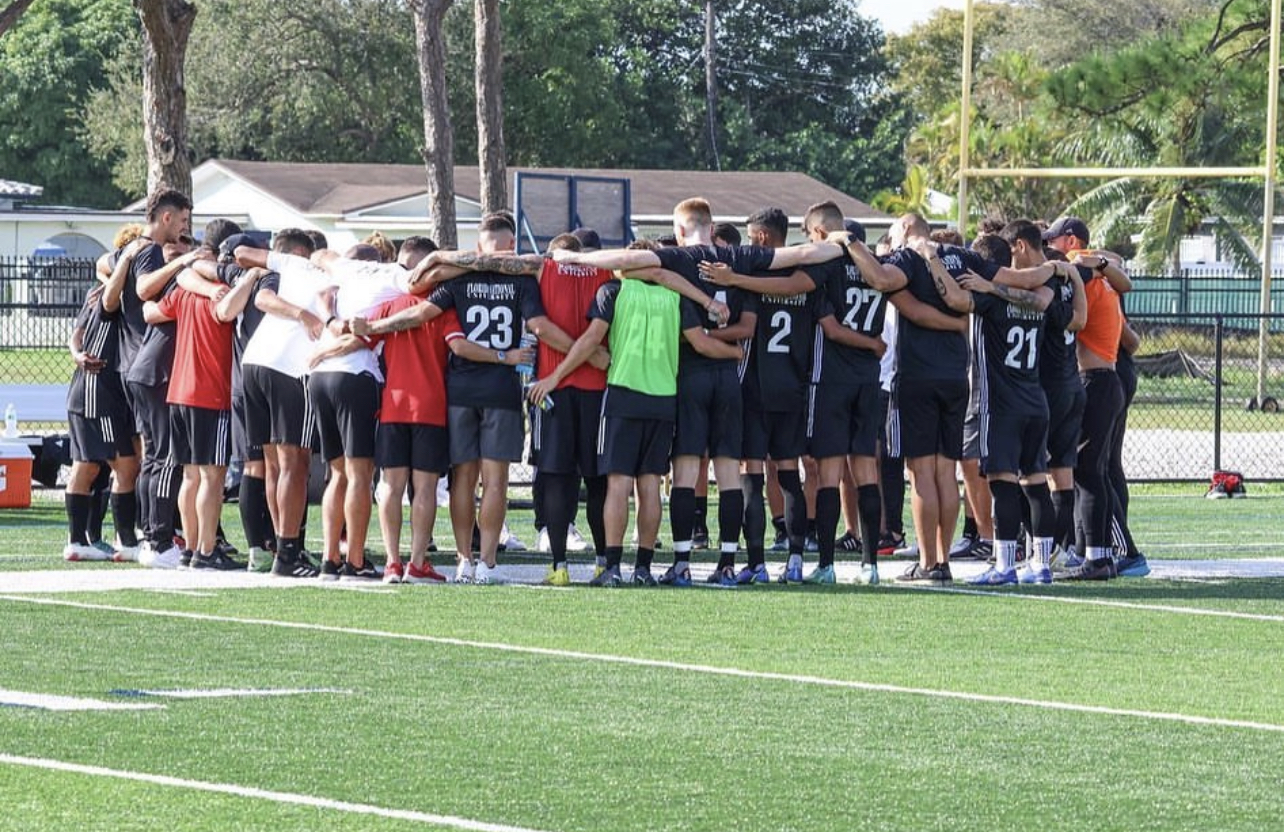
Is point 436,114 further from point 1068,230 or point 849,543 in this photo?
point 1068,230

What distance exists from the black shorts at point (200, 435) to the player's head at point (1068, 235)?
196 inches

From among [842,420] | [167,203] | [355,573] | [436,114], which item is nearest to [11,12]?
[436,114]

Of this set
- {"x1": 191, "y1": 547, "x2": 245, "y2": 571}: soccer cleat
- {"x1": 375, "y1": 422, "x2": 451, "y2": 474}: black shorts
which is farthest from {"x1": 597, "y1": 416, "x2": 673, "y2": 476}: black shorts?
{"x1": 191, "y1": 547, "x2": 245, "y2": 571}: soccer cleat

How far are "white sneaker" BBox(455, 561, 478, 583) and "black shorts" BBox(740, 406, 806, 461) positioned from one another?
164 cm

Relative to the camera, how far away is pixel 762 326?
12.4 metres

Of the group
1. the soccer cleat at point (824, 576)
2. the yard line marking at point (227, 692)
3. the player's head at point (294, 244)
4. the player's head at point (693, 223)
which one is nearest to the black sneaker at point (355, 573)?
the player's head at point (294, 244)

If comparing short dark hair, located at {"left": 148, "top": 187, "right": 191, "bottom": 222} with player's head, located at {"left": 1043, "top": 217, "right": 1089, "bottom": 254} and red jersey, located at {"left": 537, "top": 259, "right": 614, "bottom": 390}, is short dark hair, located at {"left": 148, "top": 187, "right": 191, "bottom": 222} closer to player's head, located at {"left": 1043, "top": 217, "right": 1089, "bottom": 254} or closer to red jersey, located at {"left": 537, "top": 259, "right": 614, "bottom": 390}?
red jersey, located at {"left": 537, "top": 259, "right": 614, "bottom": 390}

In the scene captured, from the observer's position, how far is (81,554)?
13.4 m

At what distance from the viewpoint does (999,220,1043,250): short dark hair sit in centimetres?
1262

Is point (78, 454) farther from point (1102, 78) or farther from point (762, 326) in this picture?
point (1102, 78)

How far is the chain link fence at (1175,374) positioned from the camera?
72.8ft

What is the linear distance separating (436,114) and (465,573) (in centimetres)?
1497

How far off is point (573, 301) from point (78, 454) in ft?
11.3

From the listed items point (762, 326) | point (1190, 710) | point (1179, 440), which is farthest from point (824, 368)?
point (1179, 440)
